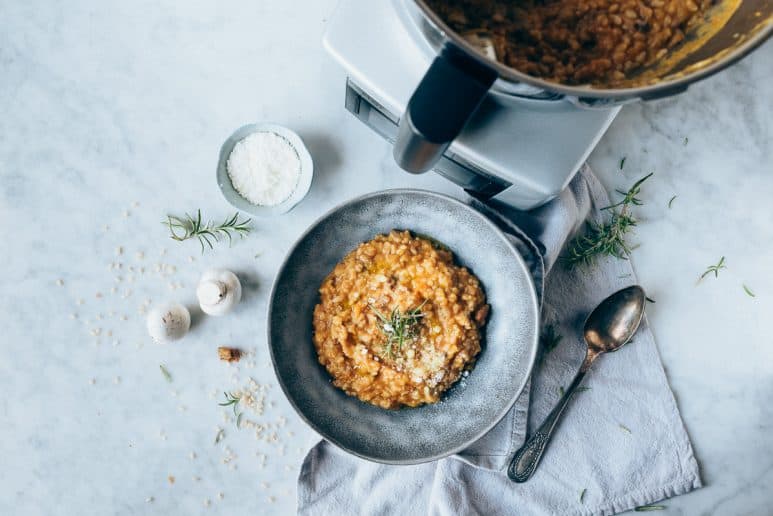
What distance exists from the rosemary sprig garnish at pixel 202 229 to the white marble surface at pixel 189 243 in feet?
0.09

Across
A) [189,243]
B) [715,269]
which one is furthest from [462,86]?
[715,269]

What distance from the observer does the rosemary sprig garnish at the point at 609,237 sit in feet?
5.58

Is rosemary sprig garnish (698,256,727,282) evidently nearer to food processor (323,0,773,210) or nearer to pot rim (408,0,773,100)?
food processor (323,0,773,210)

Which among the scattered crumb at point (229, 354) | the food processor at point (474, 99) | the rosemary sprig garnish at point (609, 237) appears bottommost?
the scattered crumb at point (229, 354)

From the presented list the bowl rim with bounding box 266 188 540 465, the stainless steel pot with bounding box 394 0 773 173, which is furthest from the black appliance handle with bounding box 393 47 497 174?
the bowl rim with bounding box 266 188 540 465

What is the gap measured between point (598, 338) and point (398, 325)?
1.70 ft

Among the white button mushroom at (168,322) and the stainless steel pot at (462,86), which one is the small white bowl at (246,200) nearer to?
the white button mushroom at (168,322)

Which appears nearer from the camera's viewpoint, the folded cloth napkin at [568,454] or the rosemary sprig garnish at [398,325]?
the rosemary sprig garnish at [398,325]

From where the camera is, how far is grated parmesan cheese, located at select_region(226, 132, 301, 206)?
66.8 inches

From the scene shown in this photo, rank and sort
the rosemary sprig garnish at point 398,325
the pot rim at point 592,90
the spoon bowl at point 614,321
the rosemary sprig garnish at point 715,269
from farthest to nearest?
the rosemary sprig garnish at point 715,269
the spoon bowl at point 614,321
the rosemary sprig garnish at point 398,325
the pot rim at point 592,90

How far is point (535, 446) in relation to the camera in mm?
1706

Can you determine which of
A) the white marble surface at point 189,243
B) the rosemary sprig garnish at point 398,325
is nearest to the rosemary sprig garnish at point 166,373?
the white marble surface at point 189,243

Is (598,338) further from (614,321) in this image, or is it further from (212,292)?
(212,292)

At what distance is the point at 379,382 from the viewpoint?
1.56m
